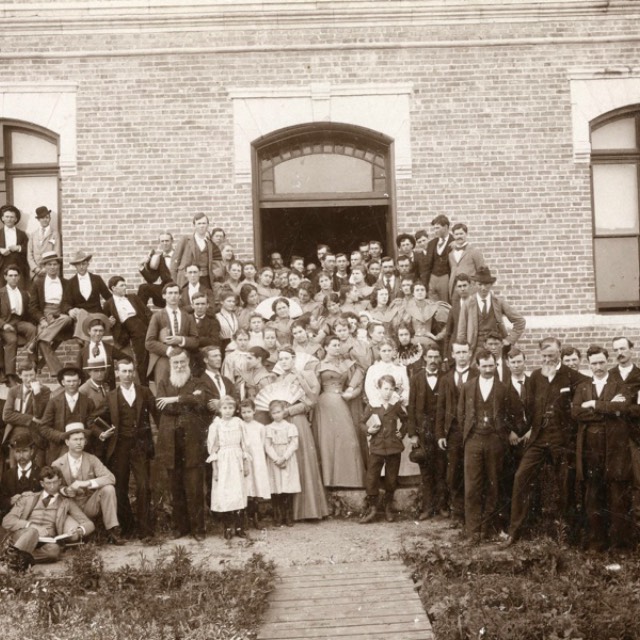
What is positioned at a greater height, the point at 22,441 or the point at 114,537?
the point at 22,441

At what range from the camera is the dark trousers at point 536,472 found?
9.65 metres

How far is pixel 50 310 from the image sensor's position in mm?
11953

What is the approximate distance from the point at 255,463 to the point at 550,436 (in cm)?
297

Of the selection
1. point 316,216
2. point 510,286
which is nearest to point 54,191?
point 316,216

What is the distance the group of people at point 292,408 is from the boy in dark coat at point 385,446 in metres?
0.02

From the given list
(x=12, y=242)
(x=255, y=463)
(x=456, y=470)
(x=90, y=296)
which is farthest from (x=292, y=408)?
(x=12, y=242)

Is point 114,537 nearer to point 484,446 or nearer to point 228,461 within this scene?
point 228,461

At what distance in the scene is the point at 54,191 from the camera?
45.0 feet

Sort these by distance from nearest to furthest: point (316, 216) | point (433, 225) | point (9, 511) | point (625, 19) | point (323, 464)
Result: point (9, 511)
point (323, 464)
point (433, 225)
point (625, 19)
point (316, 216)

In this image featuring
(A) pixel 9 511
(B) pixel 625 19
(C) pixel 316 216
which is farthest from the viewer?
(C) pixel 316 216

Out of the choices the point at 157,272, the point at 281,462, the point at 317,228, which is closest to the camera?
the point at 281,462

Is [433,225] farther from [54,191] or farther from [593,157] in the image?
[54,191]

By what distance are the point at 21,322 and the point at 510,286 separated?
6.31 m

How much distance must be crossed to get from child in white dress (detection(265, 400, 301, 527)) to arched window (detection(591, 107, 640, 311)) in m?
5.47
